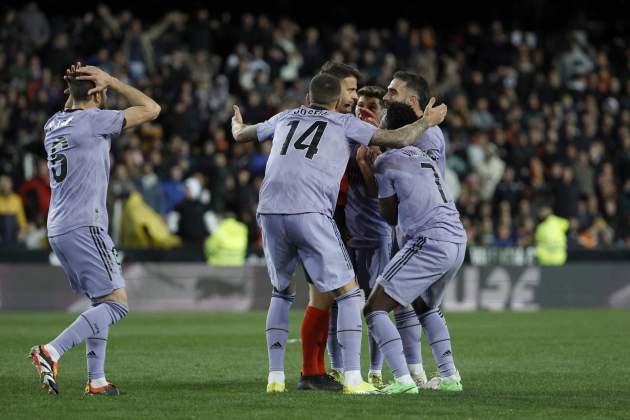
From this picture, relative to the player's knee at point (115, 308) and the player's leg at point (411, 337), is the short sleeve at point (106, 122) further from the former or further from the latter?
the player's leg at point (411, 337)

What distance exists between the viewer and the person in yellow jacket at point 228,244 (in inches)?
811

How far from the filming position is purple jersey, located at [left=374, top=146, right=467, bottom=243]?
29.5 feet

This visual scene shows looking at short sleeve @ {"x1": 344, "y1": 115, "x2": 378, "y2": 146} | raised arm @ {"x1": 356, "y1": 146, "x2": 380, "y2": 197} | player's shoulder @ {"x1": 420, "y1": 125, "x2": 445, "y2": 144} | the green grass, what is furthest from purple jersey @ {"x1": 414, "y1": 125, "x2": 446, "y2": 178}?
the green grass

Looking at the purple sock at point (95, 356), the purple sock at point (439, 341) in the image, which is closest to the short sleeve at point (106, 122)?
the purple sock at point (95, 356)

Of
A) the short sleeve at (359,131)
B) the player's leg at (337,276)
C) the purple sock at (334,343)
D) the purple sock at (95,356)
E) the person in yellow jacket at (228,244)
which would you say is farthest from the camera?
the person in yellow jacket at (228,244)

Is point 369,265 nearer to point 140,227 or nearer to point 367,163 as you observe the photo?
point 367,163

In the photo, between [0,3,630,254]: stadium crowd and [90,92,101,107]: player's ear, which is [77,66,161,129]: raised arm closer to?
[90,92,101,107]: player's ear

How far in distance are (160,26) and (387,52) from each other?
Answer: 16.4ft

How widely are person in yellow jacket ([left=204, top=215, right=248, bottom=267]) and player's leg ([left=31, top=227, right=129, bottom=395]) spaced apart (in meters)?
11.6

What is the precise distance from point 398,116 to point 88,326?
2647 mm

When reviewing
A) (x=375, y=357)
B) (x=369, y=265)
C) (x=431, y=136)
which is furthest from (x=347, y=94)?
(x=375, y=357)

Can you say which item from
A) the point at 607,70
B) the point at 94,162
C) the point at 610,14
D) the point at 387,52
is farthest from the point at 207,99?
the point at 94,162

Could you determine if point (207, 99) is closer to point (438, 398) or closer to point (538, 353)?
point (538, 353)

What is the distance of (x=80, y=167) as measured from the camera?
28.9 feet
